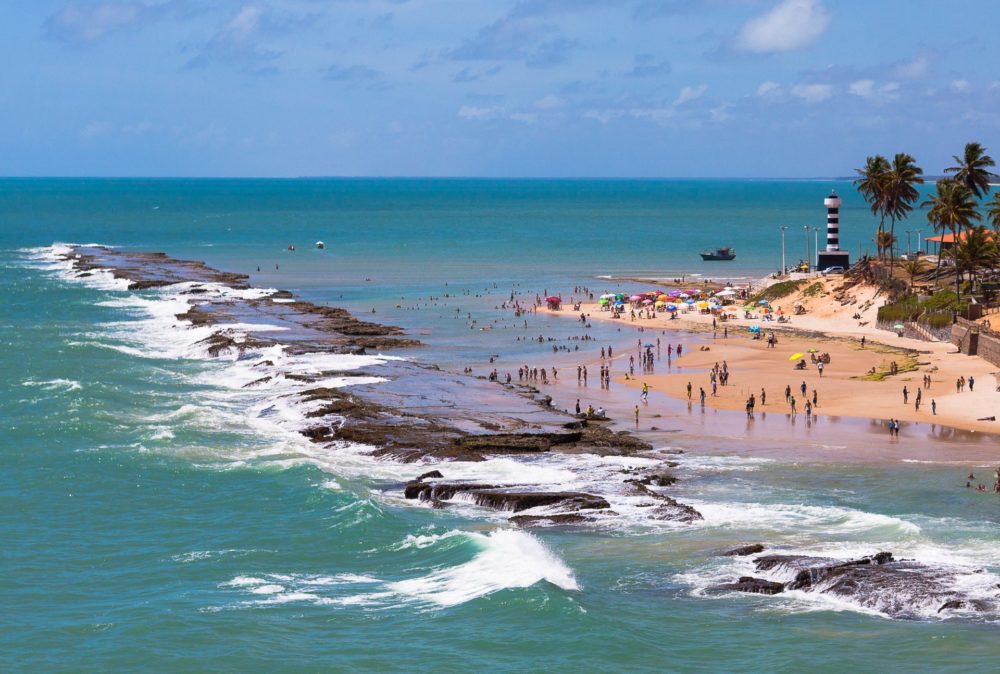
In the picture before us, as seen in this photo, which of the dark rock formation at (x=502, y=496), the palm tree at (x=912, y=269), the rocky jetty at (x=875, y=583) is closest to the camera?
the rocky jetty at (x=875, y=583)

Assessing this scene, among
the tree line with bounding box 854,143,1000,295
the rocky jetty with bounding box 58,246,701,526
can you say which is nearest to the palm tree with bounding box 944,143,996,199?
the tree line with bounding box 854,143,1000,295

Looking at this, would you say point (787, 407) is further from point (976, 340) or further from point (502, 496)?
point (502, 496)

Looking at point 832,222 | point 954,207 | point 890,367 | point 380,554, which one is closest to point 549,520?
point 380,554

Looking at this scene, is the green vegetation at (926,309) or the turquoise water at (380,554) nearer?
the turquoise water at (380,554)

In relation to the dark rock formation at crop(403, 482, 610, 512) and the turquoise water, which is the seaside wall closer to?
the turquoise water

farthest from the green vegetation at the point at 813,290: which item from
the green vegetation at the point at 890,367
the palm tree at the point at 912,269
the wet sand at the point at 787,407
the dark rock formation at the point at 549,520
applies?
the dark rock formation at the point at 549,520

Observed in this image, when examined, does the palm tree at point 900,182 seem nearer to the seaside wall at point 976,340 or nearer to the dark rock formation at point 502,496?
the seaside wall at point 976,340

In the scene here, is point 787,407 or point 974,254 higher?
point 974,254

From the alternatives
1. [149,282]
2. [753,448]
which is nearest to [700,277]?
[149,282]
